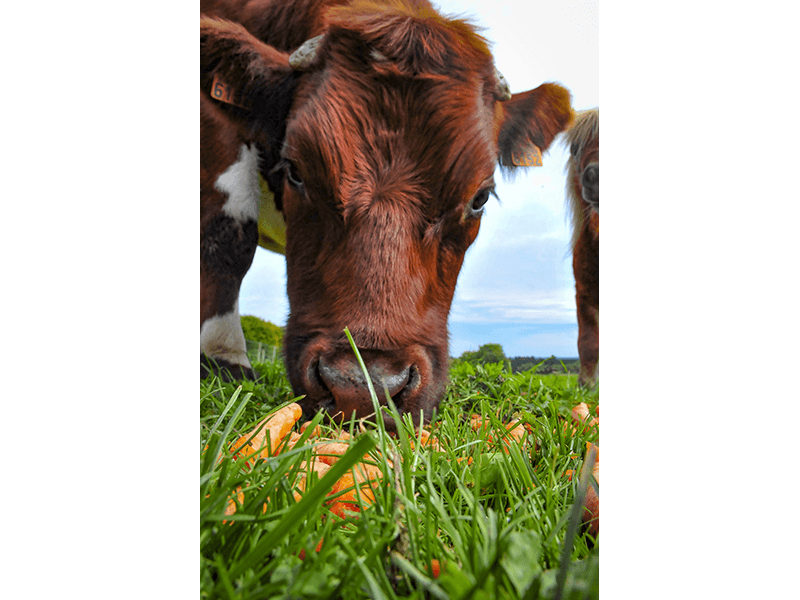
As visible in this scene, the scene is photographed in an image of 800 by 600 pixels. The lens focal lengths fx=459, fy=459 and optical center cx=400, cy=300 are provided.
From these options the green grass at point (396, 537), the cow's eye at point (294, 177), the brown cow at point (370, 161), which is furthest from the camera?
the cow's eye at point (294, 177)

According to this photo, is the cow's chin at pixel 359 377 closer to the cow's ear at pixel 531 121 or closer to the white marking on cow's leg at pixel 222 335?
the white marking on cow's leg at pixel 222 335

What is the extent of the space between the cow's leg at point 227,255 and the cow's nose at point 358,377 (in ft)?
2.32

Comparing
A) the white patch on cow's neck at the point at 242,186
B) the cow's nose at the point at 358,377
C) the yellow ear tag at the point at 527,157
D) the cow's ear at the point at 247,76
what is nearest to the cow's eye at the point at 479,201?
the yellow ear tag at the point at 527,157

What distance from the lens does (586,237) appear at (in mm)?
1026

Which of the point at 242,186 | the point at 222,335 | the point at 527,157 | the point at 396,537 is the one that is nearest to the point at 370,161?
the point at 527,157

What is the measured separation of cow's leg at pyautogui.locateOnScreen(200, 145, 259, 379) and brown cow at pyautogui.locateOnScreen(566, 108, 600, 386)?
44.8 inches

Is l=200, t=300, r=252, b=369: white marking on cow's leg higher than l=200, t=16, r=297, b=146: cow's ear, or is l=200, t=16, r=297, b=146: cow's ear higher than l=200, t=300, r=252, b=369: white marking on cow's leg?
l=200, t=16, r=297, b=146: cow's ear

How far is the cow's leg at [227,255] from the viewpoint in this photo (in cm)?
170

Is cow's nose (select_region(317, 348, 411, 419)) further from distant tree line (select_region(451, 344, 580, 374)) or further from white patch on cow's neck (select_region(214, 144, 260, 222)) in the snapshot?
white patch on cow's neck (select_region(214, 144, 260, 222))

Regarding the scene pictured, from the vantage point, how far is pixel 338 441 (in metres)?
0.73

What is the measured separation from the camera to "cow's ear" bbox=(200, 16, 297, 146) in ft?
5.28

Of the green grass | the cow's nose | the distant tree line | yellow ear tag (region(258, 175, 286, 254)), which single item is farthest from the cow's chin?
yellow ear tag (region(258, 175, 286, 254))
